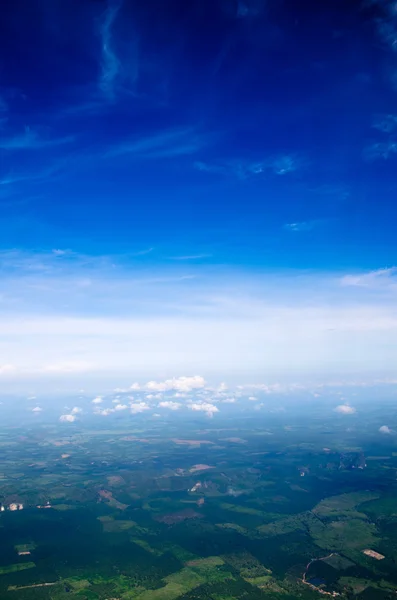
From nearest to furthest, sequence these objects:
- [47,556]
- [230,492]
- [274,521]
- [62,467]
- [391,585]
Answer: [391,585] → [47,556] → [274,521] → [230,492] → [62,467]

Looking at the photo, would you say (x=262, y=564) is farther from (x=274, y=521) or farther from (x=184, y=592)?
(x=274, y=521)

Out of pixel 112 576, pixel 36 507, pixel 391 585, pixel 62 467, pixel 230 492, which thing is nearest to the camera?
pixel 391 585

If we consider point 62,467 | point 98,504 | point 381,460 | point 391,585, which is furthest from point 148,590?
point 381,460

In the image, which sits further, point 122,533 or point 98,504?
point 98,504

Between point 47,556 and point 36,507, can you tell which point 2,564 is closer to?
point 47,556

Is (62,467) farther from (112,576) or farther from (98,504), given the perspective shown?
(112,576)

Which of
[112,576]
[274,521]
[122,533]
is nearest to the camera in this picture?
[112,576]

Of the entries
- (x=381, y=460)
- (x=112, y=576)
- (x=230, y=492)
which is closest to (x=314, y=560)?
(x=112, y=576)

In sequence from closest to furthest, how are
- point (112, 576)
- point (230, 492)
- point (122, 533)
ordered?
point (112, 576)
point (122, 533)
point (230, 492)

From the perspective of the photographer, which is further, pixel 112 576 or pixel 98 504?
pixel 98 504
